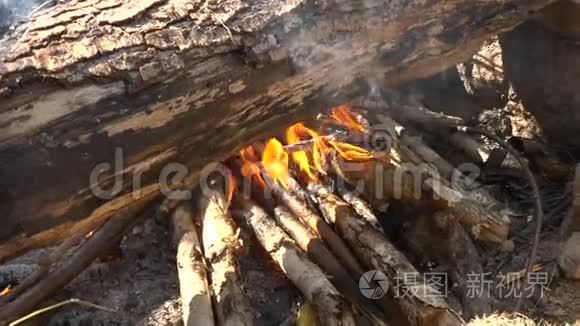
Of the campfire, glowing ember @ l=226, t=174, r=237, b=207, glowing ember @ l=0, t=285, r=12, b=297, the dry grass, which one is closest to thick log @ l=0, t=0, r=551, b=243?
the campfire

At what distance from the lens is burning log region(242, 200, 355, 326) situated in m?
2.61

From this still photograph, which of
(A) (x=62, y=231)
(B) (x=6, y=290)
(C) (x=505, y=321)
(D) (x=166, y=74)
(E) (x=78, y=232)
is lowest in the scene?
(C) (x=505, y=321)

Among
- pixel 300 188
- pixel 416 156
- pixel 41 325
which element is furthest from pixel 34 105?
pixel 416 156

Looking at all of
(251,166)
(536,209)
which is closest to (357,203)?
(251,166)

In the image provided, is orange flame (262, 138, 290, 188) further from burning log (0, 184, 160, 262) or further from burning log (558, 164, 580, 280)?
burning log (558, 164, 580, 280)

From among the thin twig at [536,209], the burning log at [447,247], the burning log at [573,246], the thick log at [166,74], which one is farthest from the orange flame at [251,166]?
the burning log at [573,246]

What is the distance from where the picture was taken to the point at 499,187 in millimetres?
3566

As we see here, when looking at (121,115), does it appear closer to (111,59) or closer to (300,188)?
(111,59)

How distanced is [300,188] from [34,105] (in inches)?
61.8

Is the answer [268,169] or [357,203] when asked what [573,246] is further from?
[268,169]

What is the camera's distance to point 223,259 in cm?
287

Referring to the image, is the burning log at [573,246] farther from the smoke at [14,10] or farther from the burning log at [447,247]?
the smoke at [14,10]

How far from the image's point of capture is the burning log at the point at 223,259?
2656 millimetres

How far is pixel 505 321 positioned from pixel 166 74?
72.0 inches
